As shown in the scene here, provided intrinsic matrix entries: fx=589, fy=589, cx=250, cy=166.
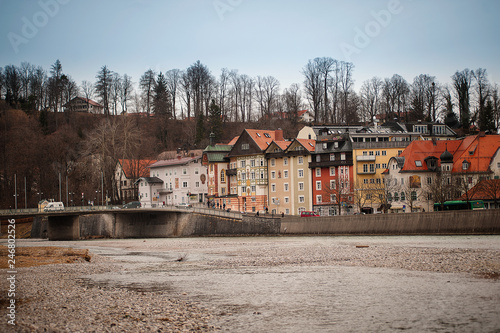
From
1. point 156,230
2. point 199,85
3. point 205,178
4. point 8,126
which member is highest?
point 199,85

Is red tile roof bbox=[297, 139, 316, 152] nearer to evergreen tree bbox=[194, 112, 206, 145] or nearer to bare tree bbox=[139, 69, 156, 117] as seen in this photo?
evergreen tree bbox=[194, 112, 206, 145]

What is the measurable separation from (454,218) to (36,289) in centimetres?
3975

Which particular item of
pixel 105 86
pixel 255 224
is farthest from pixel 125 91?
pixel 255 224

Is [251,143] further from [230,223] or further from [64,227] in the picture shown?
[64,227]

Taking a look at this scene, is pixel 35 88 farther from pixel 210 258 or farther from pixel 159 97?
pixel 210 258

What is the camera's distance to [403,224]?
57.8 meters

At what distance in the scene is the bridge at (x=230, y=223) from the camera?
176 feet

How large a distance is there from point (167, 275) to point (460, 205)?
147 feet

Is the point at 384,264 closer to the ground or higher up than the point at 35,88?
closer to the ground

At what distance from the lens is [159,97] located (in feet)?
451

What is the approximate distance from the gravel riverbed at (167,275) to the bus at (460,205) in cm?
1509

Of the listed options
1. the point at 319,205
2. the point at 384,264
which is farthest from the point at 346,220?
the point at 384,264

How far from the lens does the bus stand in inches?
2525

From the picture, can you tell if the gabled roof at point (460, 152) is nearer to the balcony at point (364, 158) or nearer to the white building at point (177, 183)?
the balcony at point (364, 158)
